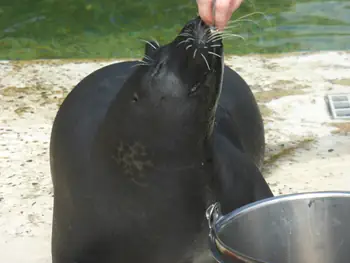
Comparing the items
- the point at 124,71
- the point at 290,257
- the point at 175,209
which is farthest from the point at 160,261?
the point at 124,71

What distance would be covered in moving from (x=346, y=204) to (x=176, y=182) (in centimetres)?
64

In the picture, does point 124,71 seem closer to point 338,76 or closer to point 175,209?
point 175,209

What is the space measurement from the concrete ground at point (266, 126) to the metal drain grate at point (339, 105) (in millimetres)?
56

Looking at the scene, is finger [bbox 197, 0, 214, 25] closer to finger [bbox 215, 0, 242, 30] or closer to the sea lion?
finger [bbox 215, 0, 242, 30]

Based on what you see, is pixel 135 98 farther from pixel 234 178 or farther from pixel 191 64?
pixel 234 178

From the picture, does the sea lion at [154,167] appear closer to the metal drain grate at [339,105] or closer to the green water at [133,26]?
the metal drain grate at [339,105]

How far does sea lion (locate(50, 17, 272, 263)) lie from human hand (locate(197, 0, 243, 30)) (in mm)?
201

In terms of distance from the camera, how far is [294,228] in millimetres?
2506

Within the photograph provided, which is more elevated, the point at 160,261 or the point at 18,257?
the point at 160,261

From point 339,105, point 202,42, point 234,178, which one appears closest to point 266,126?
point 339,105

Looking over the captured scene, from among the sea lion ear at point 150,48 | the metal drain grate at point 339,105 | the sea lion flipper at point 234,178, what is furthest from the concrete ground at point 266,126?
the sea lion ear at point 150,48

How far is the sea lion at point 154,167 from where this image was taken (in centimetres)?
280

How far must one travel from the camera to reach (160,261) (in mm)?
2965

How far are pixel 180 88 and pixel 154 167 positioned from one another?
288mm
